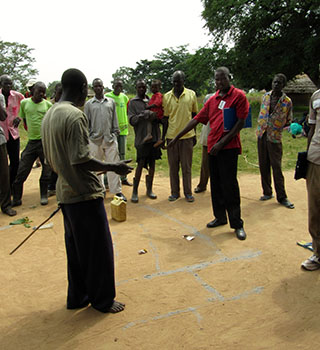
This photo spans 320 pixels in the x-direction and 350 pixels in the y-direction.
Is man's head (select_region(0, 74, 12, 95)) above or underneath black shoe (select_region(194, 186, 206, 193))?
above

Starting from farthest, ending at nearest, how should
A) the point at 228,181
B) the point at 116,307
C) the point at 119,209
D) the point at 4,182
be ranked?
1. the point at 4,182
2. the point at 119,209
3. the point at 228,181
4. the point at 116,307

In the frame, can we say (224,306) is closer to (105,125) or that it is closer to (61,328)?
(61,328)

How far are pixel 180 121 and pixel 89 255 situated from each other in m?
3.64

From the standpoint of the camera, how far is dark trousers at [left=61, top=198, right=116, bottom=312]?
284 centimetres

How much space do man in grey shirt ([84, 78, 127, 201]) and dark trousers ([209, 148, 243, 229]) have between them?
1.85 meters

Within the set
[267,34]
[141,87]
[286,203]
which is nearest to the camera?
[286,203]

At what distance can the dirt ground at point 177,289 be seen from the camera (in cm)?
274

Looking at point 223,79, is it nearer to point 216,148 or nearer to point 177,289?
point 216,148

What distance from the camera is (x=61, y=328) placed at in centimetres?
289

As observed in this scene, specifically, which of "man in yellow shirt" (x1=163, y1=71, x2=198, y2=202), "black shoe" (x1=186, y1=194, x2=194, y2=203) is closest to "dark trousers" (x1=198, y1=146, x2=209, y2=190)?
"man in yellow shirt" (x1=163, y1=71, x2=198, y2=202)

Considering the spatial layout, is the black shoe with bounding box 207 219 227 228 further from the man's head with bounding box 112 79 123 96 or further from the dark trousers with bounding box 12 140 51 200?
the man's head with bounding box 112 79 123 96

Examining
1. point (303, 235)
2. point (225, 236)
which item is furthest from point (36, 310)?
point (303, 235)

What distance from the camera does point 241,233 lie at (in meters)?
4.63

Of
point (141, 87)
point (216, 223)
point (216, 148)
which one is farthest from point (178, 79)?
point (216, 223)
